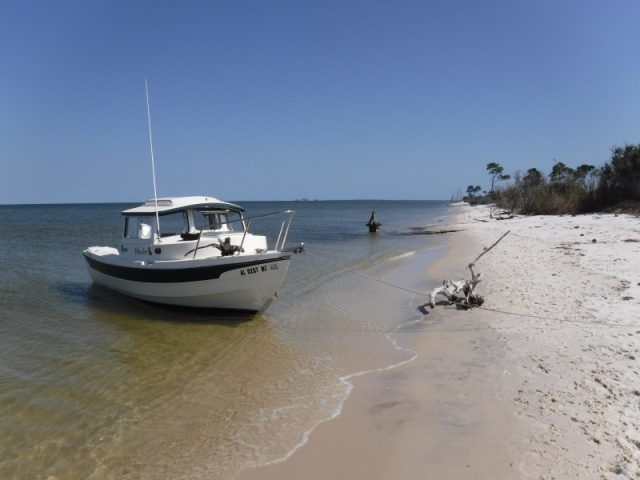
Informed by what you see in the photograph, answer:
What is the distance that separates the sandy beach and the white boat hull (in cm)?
348

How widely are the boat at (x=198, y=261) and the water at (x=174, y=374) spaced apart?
630 millimetres

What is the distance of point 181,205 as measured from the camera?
11.6m

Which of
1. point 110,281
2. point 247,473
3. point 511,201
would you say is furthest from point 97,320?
point 511,201

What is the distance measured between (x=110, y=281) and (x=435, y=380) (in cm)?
1092

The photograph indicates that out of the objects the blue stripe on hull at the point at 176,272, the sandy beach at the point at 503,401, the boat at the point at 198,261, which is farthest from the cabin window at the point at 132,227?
the sandy beach at the point at 503,401

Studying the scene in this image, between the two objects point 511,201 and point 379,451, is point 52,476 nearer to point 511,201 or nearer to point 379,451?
point 379,451

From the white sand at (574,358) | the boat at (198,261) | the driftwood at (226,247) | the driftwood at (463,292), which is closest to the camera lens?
the white sand at (574,358)

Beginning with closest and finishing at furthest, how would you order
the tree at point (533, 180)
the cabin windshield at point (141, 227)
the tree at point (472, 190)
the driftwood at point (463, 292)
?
the driftwood at point (463, 292)
the cabin windshield at point (141, 227)
the tree at point (533, 180)
the tree at point (472, 190)

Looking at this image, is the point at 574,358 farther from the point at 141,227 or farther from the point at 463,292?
the point at 141,227

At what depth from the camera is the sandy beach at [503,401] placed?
14.4 feet

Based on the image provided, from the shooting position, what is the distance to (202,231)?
11.1 m

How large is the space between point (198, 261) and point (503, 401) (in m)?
7.37

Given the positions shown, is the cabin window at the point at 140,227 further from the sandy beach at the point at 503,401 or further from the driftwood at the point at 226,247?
the sandy beach at the point at 503,401

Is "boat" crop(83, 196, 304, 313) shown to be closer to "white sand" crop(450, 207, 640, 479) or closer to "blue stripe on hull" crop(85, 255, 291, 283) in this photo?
"blue stripe on hull" crop(85, 255, 291, 283)
